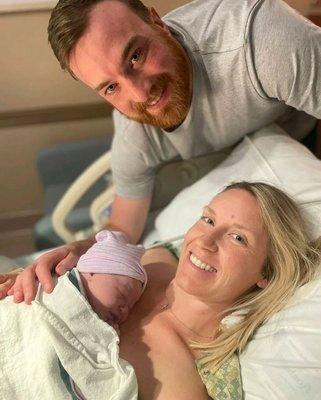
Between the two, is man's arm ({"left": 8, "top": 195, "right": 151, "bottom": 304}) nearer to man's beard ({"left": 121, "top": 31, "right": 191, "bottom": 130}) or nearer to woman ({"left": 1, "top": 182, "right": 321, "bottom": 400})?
woman ({"left": 1, "top": 182, "right": 321, "bottom": 400})

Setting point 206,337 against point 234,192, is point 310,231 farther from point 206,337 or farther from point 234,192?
point 206,337

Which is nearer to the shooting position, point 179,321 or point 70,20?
point 70,20

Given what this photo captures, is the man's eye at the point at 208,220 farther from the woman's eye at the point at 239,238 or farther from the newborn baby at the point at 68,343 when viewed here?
the newborn baby at the point at 68,343

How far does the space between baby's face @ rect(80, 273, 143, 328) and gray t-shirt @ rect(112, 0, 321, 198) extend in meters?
0.41

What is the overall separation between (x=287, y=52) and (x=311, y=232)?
1.38 ft

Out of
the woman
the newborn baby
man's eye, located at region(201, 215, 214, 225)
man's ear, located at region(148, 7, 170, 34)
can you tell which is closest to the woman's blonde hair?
the woman

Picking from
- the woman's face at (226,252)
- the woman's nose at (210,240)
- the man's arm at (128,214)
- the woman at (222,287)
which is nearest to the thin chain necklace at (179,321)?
the woman at (222,287)

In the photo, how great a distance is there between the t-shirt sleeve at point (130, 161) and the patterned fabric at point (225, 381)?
607 mm

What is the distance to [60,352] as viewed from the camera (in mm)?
A: 1076

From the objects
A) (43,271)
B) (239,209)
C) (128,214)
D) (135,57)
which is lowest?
(128,214)

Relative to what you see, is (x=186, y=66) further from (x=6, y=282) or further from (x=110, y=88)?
(x=6, y=282)

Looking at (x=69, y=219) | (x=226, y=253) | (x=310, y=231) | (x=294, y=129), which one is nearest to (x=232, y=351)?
(x=226, y=253)

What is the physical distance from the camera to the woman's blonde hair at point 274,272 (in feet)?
3.74

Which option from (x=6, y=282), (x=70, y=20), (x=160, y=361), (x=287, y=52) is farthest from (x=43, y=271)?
(x=287, y=52)
